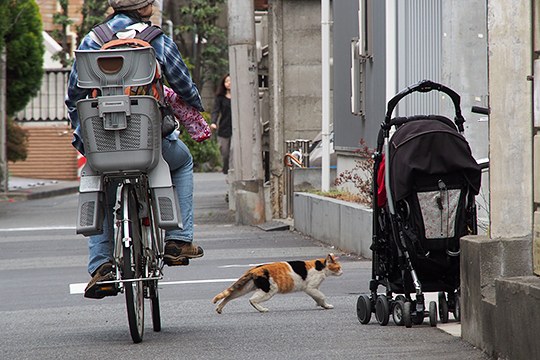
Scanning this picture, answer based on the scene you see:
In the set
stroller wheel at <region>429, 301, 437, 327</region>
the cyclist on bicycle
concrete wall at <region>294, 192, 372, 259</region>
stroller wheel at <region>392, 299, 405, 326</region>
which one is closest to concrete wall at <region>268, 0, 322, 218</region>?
concrete wall at <region>294, 192, 372, 259</region>

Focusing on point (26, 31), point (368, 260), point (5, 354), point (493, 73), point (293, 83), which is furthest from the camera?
point (26, 31)

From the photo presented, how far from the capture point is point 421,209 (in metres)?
8.01

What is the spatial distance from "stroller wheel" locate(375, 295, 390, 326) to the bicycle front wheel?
1.49 metres

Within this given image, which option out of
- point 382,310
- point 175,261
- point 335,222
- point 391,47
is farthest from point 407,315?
point 335,222

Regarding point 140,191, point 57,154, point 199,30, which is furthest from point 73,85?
point 199,30

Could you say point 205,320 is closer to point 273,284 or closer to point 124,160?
point 273,284

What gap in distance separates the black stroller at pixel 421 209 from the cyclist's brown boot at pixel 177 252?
113cm

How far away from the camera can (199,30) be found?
46.4 metres

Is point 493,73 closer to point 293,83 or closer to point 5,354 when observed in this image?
point 5,354

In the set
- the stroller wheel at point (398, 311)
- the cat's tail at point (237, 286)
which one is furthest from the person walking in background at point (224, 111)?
the stroller wheel at point (398, 311)

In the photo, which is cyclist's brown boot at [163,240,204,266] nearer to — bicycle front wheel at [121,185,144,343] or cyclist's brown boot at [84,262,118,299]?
bicycle front wheel at [121,185,144,343]

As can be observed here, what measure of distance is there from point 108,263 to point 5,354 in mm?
757

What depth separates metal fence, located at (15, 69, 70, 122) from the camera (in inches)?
1569

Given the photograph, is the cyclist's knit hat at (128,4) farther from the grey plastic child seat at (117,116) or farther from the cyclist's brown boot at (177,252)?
the cyclist's brown boot at (177,252)
